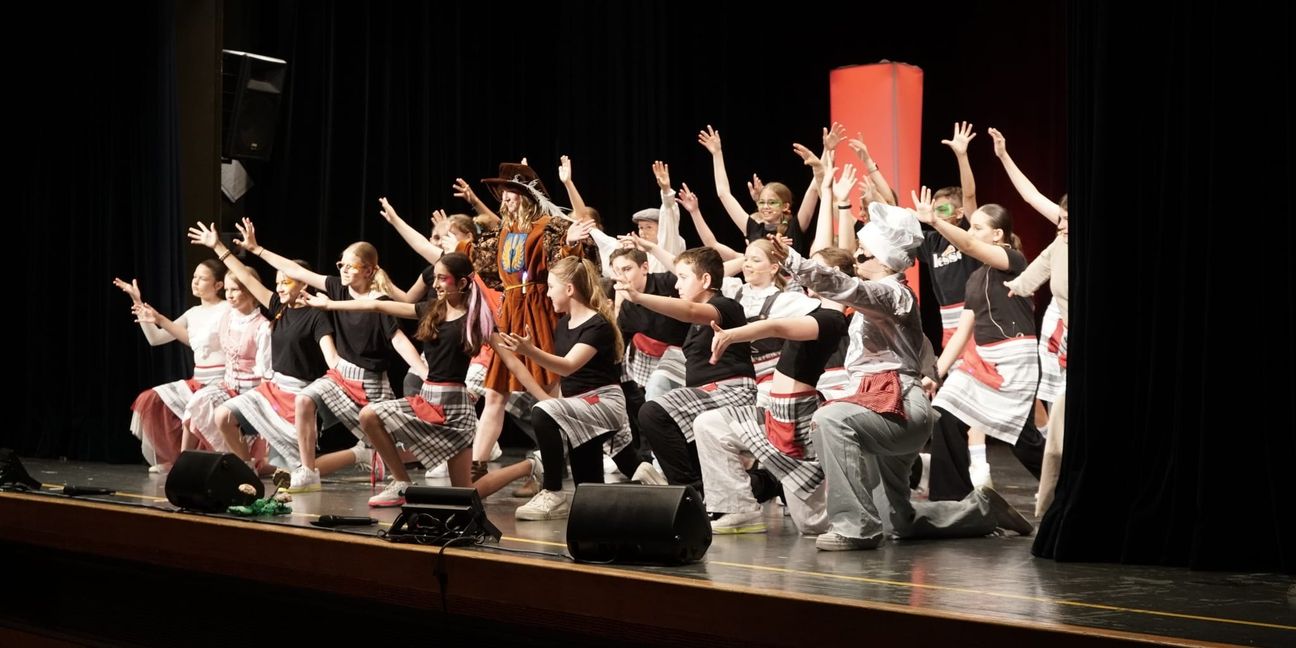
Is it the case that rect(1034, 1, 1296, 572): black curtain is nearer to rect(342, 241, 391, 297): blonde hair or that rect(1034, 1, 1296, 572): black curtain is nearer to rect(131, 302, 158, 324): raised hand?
rect(342, 241, 391, 297): blonde hair

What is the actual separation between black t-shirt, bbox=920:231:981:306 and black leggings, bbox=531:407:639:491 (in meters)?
1.58

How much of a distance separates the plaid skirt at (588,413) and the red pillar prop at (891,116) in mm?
2450

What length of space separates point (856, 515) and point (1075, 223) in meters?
1.00

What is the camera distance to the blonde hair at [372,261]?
5.59 meters

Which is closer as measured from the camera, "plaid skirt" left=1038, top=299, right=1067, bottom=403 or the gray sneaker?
the gray sneaker

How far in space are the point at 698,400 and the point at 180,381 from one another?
3.31 metres

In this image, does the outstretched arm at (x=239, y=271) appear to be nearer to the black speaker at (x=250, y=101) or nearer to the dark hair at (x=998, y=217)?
the black speaker at (x=250, y=101)

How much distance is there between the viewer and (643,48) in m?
7.32

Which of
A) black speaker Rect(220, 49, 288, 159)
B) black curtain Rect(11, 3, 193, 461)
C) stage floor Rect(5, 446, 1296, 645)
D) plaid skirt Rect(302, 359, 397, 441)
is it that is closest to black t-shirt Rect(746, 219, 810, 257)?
stage floor Rect(5, 446, 1296, 645)

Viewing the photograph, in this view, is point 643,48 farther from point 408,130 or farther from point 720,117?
point 408,130

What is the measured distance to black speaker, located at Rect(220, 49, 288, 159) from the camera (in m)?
7.19

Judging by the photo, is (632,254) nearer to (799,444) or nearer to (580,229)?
(580,229)

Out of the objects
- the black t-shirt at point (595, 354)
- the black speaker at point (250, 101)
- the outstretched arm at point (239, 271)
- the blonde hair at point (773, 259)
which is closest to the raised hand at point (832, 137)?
the blonde hair at point (773, 259)

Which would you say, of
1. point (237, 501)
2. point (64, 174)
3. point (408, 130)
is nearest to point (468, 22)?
point (408, 130)
